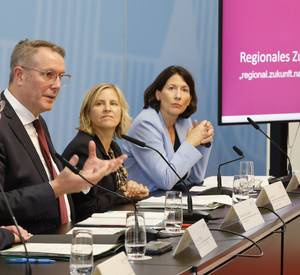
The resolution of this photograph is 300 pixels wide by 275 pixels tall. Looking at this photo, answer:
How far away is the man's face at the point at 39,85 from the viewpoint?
104 inches

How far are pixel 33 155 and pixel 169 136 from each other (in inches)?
66.2

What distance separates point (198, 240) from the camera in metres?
1.81

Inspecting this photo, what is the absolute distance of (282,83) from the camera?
178 inches

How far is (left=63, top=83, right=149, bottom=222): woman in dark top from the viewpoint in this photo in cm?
309

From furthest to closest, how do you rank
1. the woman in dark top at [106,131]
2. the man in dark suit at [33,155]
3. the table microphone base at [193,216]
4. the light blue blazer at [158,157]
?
the light blue blazer at [158,157] → the woman in dark top at [106,131] → the table microphone base at [193,216] → the man in dark suit at [33,155]

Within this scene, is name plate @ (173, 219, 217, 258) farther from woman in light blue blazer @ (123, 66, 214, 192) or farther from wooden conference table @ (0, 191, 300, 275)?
woman in light blue blazer @ (123, 66, 214, 192)

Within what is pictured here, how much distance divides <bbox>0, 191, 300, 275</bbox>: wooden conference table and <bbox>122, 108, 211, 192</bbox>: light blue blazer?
0.85 meters

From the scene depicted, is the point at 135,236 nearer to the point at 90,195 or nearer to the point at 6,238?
the point at 6,238

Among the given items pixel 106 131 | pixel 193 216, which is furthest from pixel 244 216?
pixel 106 131

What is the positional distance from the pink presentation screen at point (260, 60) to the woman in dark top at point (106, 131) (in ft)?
3.26

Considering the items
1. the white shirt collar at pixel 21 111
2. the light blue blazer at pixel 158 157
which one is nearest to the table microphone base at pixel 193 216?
the white shirt collar at pixel 21 111

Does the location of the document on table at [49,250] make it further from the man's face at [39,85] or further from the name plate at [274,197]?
the name plate at [274,197]

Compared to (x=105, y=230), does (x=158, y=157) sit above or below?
above

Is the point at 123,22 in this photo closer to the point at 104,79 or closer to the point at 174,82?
the point at 104,79
